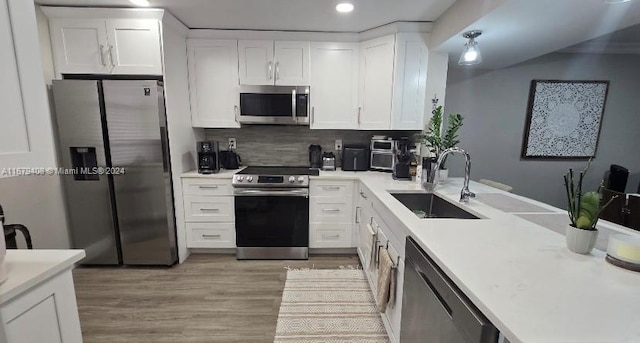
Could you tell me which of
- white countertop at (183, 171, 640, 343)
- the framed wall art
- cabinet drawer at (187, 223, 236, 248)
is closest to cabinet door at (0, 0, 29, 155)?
white countertop at (183, 171, 640, 343)

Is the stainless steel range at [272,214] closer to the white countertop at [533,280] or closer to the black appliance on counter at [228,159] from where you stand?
the black appliance on counter at [228,159]

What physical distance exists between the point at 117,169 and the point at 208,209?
2.95 feet

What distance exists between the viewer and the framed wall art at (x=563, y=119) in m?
3.22

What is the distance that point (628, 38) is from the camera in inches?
113

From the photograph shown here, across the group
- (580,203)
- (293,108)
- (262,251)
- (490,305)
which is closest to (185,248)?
→ (262,251)

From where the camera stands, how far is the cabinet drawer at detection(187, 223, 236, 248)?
2.88 meters

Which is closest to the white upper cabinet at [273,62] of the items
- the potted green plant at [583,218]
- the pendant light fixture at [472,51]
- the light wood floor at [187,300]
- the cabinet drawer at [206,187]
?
the cabinet drawer at [206,187]

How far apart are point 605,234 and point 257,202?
2.54 m

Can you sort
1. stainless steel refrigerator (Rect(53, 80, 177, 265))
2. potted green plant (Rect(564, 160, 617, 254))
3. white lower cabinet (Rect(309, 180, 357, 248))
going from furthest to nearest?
white lower cabinet (Rect(309, 180, 357, 248))
stainless steel refrigerator (Rect(53, 80, 177, 265))
potted green plant (Rect(564, 160, 617, 254))

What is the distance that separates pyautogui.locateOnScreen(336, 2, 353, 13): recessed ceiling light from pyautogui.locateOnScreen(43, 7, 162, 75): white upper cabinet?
1641 millimetres

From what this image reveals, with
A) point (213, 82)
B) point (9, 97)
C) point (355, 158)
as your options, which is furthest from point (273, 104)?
point (9, 97)

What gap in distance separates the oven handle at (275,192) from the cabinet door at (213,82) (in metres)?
0.78

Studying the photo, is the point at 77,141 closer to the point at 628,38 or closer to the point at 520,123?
the point at 520,123

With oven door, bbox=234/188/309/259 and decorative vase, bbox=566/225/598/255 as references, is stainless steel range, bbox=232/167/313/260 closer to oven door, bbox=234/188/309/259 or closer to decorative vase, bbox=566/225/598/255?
oven door, bbox=234/188/309/259
